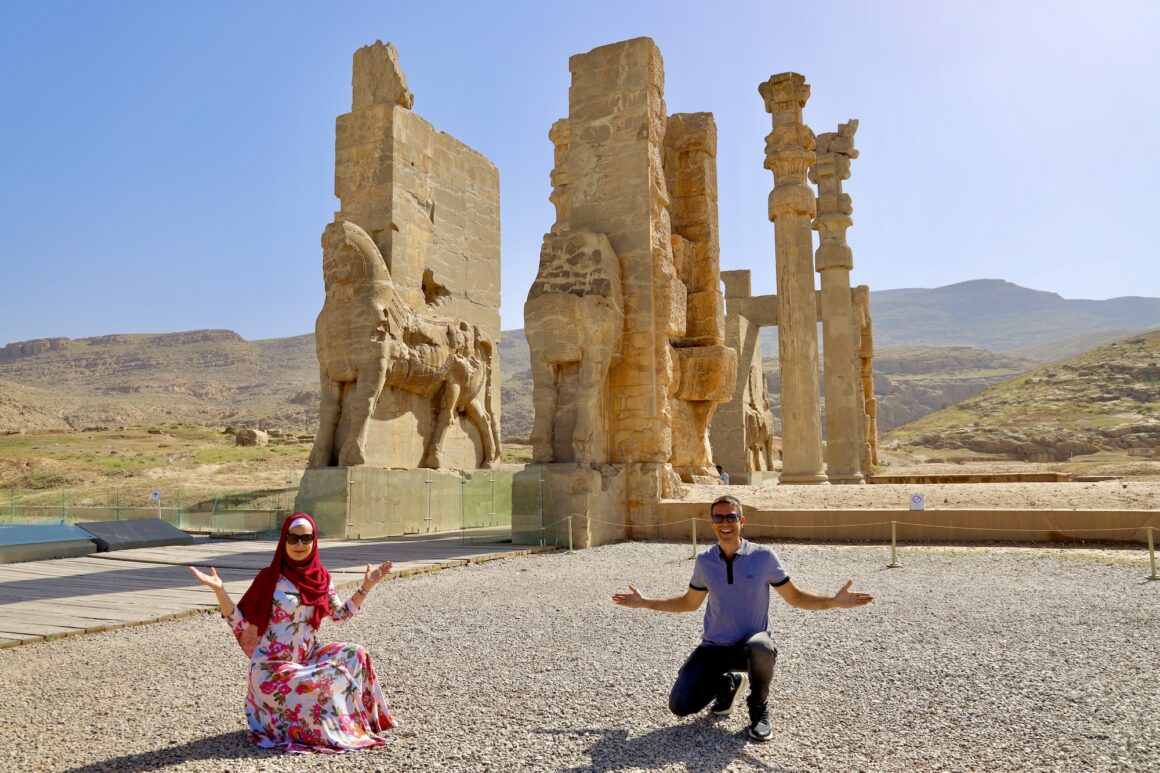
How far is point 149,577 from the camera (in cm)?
759

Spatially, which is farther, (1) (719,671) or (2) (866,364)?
(2) (866,364)

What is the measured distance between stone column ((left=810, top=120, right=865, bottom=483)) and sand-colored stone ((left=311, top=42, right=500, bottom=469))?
5999 millimetres

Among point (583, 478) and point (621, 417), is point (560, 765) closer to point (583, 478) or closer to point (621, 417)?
point (583, 478)

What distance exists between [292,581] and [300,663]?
0.97 ft

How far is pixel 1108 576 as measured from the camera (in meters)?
6.66

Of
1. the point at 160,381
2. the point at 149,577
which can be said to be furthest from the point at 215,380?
the point at 149,577

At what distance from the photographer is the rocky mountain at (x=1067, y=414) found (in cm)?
3166

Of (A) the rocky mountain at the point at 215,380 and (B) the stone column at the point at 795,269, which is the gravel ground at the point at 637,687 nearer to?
(B) the stone column at the point at 795,269

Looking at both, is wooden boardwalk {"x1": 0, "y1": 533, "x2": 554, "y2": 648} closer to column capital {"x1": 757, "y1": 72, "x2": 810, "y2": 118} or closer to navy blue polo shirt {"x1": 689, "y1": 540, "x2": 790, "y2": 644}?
navy blue polo shirt {"x1": 689, "y1": 540, "x2": 790, "y2": 644}

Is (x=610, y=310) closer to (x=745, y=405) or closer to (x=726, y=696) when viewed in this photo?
(x=726, y=696)

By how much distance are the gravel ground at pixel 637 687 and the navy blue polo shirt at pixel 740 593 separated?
35 cm

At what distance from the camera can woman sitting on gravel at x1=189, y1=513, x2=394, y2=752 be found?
10.3 feet

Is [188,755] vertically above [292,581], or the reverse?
[292,581]

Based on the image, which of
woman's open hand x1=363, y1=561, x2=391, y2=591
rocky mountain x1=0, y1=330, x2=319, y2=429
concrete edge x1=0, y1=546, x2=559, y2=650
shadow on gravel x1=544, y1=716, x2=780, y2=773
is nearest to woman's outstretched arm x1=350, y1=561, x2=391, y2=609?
woman's open hand x1=363, y1=561, x2=391, y2=591
